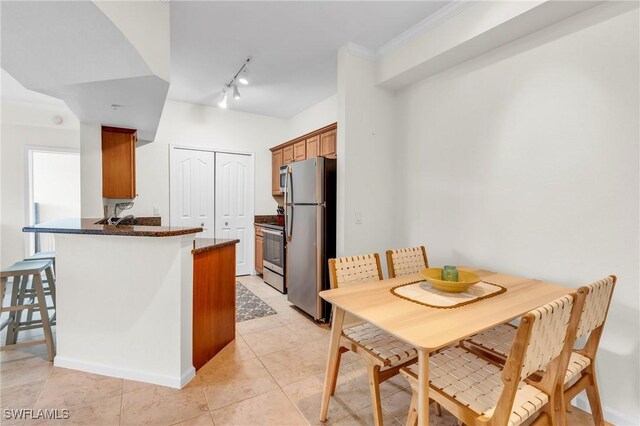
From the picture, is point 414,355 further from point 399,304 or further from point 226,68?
point 226,68

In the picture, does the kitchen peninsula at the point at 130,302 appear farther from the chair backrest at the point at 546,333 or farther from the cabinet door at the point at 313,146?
the cabinet door at the point at 313,146

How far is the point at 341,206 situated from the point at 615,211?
6.32 ft

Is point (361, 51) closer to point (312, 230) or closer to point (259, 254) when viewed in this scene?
point (312, 230)

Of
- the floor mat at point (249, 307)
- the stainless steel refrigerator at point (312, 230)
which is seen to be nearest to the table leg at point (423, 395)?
the stainless steel refrigerator at point (312, 230)

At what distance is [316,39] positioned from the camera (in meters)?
2.72

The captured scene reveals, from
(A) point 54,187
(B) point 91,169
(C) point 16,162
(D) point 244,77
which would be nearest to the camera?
(B) point 91,169

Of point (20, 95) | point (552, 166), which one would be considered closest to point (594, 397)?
point (552, 166)

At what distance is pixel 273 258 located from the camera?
428 cm

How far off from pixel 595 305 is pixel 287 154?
4.11 metres

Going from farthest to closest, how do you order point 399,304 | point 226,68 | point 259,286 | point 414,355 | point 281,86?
point 259,286
point 281,86
point 226,68
point 414,355
point 399,304

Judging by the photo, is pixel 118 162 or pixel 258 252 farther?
pixel 258 252

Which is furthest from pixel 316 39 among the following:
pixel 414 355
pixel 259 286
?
pixel 259 286

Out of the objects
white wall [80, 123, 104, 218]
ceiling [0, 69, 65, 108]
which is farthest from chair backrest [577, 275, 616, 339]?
ceiling [0, 69, 65, 108]

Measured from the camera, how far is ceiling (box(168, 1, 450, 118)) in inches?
90.0
